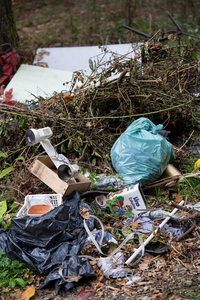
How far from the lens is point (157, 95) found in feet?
11.8

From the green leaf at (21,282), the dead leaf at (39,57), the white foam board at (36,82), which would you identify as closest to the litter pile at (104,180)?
the green leaf at (21,282)

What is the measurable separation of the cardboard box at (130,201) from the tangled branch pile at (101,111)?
661 millimetres

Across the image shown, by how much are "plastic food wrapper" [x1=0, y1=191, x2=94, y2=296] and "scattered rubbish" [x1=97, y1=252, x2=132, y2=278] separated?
0.34 feet

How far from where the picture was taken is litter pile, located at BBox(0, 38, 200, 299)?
2131 mm

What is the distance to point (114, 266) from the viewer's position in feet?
6.72

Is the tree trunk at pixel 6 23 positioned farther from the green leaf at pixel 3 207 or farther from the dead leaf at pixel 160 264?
the dead leaf at pixel 160 264

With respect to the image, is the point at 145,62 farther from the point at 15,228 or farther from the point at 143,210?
the point at 15,228

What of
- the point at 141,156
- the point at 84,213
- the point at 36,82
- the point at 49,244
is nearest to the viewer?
the point at 49,244

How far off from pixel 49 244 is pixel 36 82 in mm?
3036

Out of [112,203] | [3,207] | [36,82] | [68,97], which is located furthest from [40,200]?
[36,82]

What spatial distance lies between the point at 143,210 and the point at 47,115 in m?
1.61

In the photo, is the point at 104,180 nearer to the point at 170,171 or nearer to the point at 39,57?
the point at 170,171

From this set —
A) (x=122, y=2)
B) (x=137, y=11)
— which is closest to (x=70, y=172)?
(x=137, y=11)

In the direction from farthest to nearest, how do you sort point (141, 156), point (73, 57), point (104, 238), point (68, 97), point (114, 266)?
point (73, 57) < point (68, 97) < point (141, 156) < point (104, 238) < point (114, 266)
